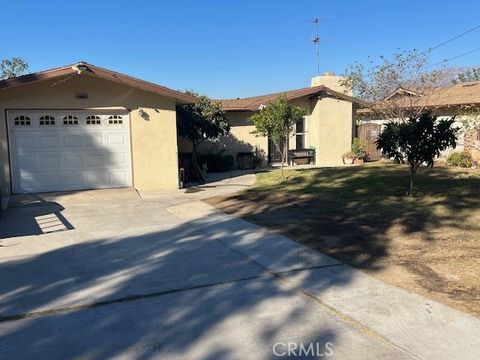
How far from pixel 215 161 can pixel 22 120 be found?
8.59 meters

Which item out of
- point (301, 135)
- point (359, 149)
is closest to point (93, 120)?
point (301, 135)

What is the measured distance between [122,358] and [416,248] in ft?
16.0

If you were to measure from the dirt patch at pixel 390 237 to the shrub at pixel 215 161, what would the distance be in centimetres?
767

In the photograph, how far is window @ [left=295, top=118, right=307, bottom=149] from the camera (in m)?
22.3

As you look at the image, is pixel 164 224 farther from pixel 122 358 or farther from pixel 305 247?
pixel 122 358

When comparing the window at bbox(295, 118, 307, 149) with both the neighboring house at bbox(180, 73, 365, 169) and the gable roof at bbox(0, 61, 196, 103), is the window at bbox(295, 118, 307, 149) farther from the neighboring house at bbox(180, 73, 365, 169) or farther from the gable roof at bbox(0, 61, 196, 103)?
the gable roof at bbox(0, 61, 196, 103)

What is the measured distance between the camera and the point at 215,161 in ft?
64.2

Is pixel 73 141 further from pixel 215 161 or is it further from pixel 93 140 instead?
pixel 215 161

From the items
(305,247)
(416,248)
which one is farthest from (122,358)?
(416,248)

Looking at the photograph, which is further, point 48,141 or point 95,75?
point 48,141

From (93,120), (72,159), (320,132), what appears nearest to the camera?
(72,159)

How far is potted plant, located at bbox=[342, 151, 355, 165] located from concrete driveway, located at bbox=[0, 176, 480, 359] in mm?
15124

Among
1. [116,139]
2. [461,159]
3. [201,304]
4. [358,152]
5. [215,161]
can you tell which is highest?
[116,139]

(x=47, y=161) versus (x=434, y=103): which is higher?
(x=434, y=103)
